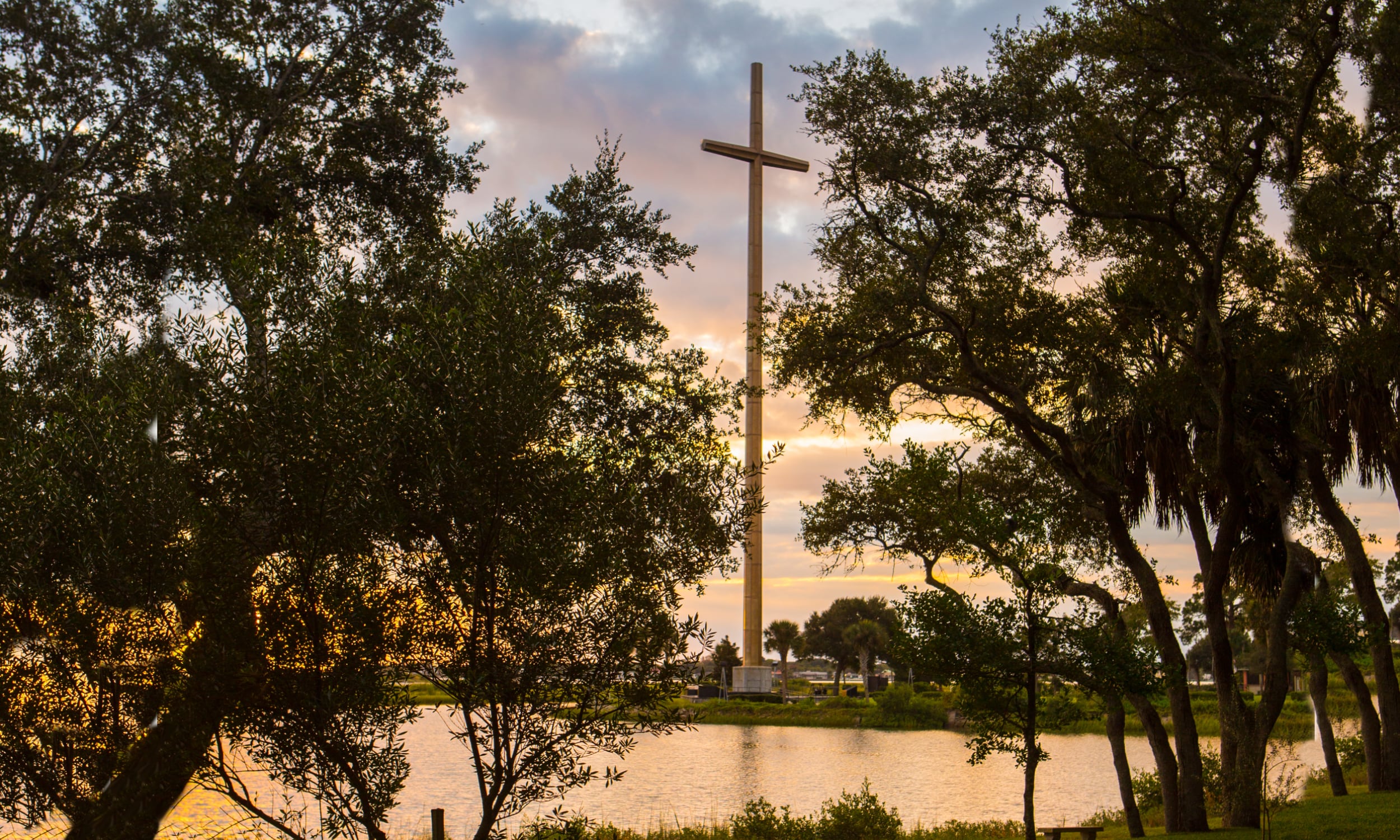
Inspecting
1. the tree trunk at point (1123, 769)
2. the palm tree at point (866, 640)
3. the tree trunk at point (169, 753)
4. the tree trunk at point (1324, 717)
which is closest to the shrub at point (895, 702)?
the palm tree at point (866, 640)

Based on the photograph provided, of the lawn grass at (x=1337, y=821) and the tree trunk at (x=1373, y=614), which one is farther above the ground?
the tree trunk at (x=1373, y=614)

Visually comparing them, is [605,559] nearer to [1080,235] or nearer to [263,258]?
[263,258]

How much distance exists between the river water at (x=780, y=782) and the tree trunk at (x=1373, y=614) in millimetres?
8304

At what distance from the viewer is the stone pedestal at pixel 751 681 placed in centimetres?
6944

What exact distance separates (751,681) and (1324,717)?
48036mm

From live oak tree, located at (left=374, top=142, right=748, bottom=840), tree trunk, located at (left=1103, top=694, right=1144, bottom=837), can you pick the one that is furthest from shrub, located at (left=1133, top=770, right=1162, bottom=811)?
live oak tree, located at (left=374, top=142, right=748, bottom=840)

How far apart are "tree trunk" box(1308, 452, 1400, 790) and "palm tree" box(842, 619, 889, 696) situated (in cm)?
8363

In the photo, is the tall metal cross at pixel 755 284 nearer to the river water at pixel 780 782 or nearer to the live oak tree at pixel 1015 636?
the river water at pixel 780 782

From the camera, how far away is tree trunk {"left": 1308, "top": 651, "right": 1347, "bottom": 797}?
2319 cm

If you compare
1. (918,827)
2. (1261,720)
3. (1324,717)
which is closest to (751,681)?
(918,827)

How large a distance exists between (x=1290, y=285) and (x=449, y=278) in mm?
14982

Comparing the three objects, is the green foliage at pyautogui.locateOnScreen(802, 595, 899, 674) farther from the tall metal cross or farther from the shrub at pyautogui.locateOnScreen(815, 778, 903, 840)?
the shrub at pyautogui.locateOnScreen(815, 778, 903, 840)

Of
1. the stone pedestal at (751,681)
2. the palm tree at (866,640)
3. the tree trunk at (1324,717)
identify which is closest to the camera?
the tree trunk at (1324,717)

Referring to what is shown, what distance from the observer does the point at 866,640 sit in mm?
110500
